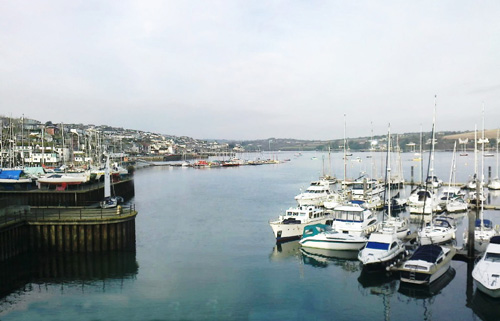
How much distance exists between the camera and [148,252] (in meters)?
30.9

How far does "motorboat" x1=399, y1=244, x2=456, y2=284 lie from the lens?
22.6 meters

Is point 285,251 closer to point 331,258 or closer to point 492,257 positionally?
point 331,258

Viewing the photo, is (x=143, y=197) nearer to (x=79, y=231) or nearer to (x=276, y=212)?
(x=276, y=212)

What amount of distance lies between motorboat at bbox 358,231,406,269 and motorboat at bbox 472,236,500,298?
488 centimetres

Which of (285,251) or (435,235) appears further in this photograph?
(285,251)

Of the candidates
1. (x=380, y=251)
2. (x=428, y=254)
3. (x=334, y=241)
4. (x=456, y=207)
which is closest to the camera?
(x=428, y=254)

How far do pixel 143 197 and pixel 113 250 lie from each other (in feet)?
124

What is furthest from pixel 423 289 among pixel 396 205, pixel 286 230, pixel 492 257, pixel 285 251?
pixel 396 205

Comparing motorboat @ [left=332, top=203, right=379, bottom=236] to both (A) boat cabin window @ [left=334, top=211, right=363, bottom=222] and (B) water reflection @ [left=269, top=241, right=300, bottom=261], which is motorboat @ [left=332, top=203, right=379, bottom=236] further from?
(B) water reflection @ [left=269, top=241, right=300, bottom=261]

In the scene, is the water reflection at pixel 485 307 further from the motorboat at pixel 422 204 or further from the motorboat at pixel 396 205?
the motorboat at pixel 396 205

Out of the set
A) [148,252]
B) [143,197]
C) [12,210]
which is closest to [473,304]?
[148,252]

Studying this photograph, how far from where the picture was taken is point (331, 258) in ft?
96.0

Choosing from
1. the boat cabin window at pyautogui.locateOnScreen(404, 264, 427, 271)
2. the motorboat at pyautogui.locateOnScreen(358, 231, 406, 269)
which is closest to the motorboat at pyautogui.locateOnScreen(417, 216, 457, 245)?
the motorboat at pyautogui.locateOnScreen(358, 231, 406, 269)

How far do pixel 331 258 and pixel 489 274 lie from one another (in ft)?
34.2
